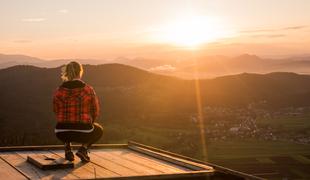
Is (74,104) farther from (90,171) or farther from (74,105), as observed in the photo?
(90,171)

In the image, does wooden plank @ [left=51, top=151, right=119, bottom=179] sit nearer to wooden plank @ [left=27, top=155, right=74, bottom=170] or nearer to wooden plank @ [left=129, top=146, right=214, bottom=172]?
wooden plank @ [left=27, top=155, right=74, bottom=170]

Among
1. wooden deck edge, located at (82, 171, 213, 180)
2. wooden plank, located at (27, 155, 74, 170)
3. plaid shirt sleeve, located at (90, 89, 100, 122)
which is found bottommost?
wooden deck edge, located at (82, 171, 213, 180)

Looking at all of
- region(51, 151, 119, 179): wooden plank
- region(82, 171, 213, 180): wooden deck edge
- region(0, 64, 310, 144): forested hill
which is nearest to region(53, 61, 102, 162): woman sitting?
region(51, 151, 119, 179): wooden plank

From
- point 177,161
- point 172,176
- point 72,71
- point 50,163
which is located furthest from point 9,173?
point 177,161

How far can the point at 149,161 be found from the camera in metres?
10.2

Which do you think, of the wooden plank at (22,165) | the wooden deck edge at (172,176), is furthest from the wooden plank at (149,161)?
the wooden plank at (22,165)

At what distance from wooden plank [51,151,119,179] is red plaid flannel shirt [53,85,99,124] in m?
1.01

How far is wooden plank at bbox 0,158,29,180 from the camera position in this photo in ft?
26.2

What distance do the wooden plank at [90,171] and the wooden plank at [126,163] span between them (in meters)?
0.64

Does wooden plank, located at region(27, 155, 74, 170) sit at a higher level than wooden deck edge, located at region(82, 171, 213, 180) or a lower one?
higher

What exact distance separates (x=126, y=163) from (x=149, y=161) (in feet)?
2.09

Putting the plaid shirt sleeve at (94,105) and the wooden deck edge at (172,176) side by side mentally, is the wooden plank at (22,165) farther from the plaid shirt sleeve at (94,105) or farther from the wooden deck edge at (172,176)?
the plaid shirt sleeve at (94,105)

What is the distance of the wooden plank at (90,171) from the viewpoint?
321 inches

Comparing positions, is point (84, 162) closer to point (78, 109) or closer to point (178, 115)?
point (78, 109)
